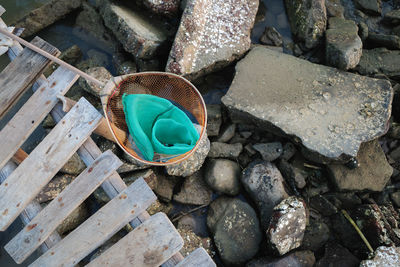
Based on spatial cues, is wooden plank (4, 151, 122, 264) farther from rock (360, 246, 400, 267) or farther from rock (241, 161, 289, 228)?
rock (360, 246, 400, 267)

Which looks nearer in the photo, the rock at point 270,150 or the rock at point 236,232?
the rock at point 236,232

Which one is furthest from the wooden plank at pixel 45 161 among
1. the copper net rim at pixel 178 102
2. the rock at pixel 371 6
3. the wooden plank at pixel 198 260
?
the rock at pixel 371 6

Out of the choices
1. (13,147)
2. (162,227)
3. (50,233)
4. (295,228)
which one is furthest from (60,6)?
(295,228)

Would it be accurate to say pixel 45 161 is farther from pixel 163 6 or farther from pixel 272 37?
pixel 272 37

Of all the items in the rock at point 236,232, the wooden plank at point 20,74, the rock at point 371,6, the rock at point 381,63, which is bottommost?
the rock at point 236,232

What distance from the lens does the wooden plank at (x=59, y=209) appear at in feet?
8.95

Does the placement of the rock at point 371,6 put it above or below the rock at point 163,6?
below

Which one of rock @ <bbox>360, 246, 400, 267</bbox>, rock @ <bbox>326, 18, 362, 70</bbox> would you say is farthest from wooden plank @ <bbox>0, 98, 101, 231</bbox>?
rock @ <bbox>360, 246, 400, 267</bbox>

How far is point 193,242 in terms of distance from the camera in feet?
10.8

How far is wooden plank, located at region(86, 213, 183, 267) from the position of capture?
2.67m

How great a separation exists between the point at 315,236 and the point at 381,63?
6.96 feet

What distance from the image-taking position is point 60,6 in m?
4.21

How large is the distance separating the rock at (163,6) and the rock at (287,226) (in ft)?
7.90

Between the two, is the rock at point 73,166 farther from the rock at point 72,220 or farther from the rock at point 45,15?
the rock at point 45,15
